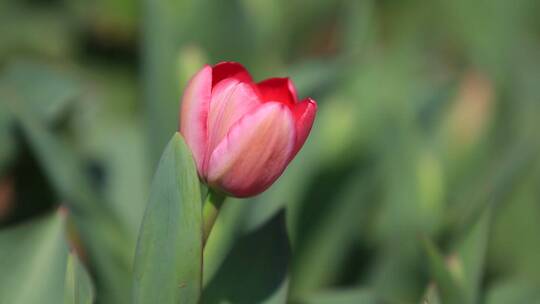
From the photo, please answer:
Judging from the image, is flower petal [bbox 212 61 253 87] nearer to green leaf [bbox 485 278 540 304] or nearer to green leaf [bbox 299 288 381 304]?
green leaf [bbox 299 288 381 304]

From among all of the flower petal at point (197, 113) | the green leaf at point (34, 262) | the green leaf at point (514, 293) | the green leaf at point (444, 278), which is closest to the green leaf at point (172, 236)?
the flower petal at point (197, 113)

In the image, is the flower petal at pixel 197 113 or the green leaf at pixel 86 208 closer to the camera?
the flower petal at pixel 197 113

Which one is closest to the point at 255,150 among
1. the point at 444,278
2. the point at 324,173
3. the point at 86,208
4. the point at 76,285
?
the point at 76,285

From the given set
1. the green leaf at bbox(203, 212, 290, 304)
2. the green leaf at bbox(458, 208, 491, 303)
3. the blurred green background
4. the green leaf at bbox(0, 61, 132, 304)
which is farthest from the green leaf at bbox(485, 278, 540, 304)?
the green leaf at bbox(0, 61, 132, 304)

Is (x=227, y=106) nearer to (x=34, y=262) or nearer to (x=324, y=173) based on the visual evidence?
(x=34, y=262)

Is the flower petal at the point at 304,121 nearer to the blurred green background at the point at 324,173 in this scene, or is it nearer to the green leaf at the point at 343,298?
the blurred green background at the point at 324,173

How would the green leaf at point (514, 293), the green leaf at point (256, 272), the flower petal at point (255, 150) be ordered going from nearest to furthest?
the flower petal at point (255, 150) < the green leaf at point (256, 272) < the green leaf at point (514, 293)
